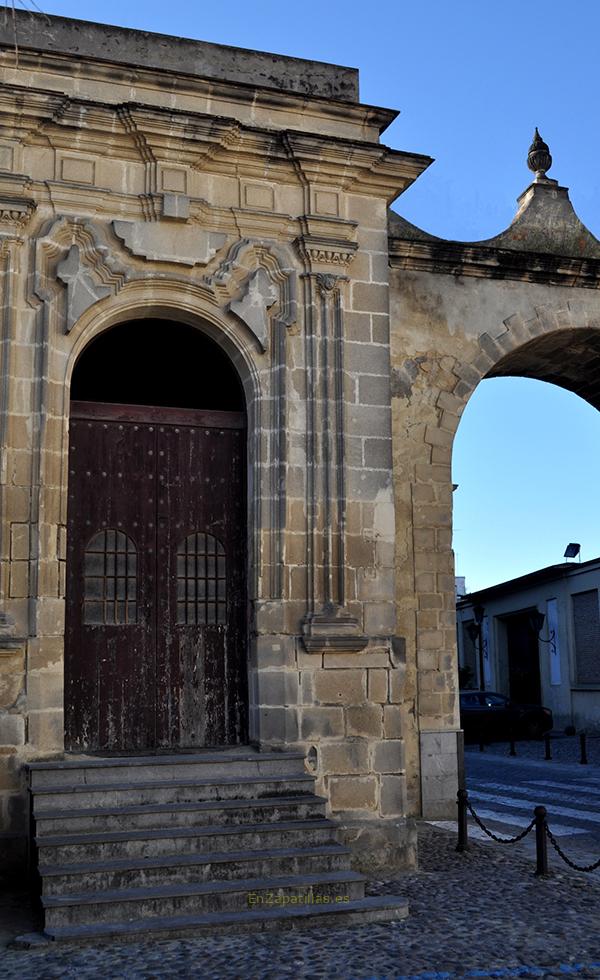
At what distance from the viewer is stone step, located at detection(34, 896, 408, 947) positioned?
6.00 metres

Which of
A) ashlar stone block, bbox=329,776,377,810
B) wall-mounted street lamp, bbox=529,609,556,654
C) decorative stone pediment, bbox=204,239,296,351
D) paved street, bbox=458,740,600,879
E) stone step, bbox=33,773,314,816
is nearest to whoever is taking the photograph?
stone step, bbox=33,773,314,816

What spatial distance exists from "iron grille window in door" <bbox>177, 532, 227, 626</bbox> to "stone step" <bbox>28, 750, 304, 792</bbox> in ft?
3.73

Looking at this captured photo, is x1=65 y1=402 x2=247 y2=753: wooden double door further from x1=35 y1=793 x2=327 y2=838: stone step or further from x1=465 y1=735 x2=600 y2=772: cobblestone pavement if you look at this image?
x1=465 y1=735 x2=600 y2=772: cobblestone pavement

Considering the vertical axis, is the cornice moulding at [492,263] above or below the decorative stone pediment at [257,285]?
above

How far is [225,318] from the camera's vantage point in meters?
8.59

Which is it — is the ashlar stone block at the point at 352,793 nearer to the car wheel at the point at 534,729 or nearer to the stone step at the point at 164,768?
the stone step at the point at 164,768

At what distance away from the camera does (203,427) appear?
348 inches

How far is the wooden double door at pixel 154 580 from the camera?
27.1 ft

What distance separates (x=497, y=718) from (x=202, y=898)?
16.4 meters

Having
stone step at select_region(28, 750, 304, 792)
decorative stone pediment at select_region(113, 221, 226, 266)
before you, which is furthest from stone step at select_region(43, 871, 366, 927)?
decorative stone pediment at select_region(113, 221, 226, 266)

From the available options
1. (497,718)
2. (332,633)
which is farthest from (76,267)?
(497,718)

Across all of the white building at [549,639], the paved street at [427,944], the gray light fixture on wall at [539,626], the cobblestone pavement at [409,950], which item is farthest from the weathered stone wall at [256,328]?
the gray light fixture on wall at [539,626]

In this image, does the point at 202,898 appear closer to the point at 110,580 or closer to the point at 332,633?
the point at 332,633

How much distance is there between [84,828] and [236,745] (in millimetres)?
1740
